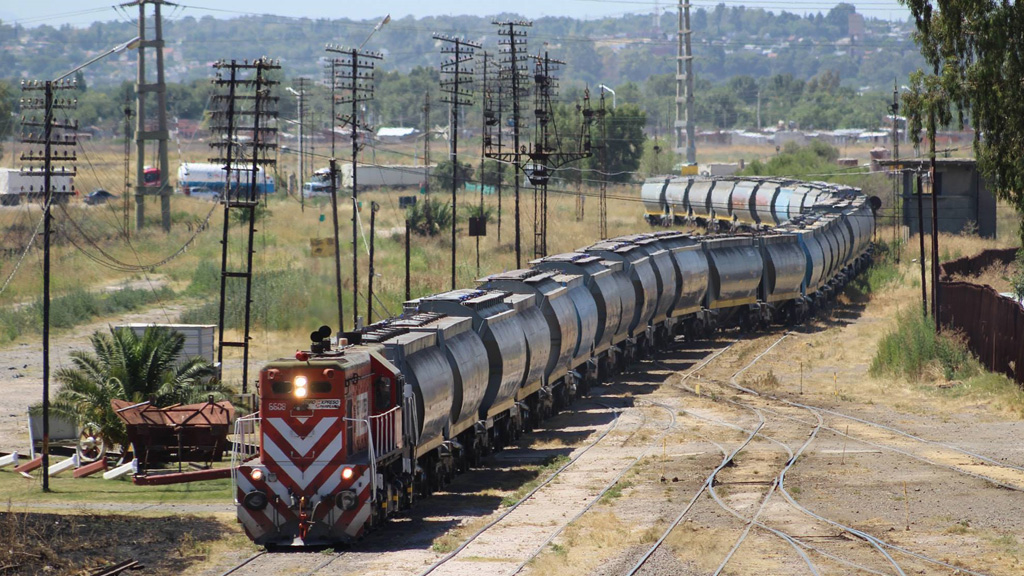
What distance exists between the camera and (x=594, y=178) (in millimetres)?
141250

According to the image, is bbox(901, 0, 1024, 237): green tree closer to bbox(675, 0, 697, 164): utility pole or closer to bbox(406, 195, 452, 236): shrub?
bbox(406, 195, 452, 236): shrub

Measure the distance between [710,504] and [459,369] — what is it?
545 centimetres

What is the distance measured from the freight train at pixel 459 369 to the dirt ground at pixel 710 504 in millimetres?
736

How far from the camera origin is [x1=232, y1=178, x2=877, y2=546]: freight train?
20.0 m

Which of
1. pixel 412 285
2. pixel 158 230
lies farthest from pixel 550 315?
pixel 158 230

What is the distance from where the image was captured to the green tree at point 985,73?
88.9ft

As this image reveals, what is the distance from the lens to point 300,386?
20.1m

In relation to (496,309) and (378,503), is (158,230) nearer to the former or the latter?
(496,309)

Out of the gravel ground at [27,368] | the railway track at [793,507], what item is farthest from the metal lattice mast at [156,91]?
the railway track at [793,507]

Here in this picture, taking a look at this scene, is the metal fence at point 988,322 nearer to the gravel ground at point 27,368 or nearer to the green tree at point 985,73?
the green tree at point 985,73

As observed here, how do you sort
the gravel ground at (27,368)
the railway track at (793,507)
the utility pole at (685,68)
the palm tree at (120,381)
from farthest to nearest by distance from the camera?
the utility pole at (685,68) → the gravel ground at (27,368) → the palm tree at (120,381) → the railway track at (793,507)

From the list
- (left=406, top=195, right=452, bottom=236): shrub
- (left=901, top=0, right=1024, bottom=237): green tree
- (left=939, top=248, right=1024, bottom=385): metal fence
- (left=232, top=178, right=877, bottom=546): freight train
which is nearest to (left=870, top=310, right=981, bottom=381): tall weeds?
(left=939, top=248, right=1024, bottom=385): metal fence

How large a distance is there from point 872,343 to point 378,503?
1231 inches

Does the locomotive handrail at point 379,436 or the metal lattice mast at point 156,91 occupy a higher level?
the metal lattice mast at point 156,91
